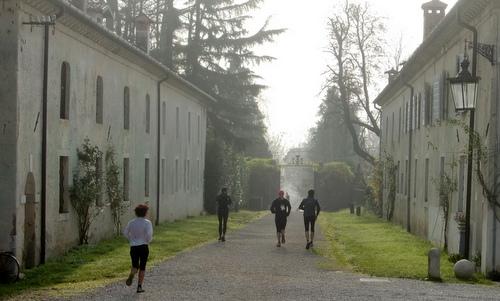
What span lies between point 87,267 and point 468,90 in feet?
28.6

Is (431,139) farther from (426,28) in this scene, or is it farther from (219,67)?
(219,67)

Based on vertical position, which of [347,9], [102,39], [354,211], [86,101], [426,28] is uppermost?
[347,9]

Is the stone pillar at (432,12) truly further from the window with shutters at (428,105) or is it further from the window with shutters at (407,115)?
the window with shutters at (428,105)

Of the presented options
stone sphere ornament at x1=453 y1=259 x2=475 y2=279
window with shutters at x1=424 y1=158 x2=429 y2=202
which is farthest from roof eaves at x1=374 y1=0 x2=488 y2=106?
stone sphere ornament at x1=453 y1=259 x2=475 y2=279

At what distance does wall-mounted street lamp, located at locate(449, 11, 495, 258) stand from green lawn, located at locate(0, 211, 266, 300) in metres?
6.99

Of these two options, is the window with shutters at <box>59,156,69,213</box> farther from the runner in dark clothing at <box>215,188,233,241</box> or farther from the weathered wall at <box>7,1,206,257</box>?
the runner in dark clothing at <box>215,188,233,241</box>

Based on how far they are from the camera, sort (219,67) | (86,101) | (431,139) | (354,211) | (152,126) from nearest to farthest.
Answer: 1. (86,101)
2. (431,139)
3. (152,126)
4. (219,67)
5. (354,211)

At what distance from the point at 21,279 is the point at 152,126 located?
17423mm

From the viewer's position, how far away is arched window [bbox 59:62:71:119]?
65.7ft

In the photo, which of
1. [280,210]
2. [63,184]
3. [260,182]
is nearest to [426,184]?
[280,210]

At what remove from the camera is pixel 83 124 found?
2158cm

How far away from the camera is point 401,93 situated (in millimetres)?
36312

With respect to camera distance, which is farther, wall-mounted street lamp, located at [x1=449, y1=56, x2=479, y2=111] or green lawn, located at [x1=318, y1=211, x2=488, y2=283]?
green lawn, located at [x1=318, y1=211, x2=488, y2=283]

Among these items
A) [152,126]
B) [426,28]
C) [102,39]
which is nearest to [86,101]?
[102,39]
